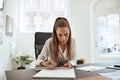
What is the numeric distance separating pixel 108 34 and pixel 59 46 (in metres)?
3.38

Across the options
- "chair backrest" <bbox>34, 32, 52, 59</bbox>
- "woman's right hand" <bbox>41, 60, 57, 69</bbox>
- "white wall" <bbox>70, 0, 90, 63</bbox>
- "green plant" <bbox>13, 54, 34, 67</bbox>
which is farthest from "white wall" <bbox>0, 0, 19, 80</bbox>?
"woman's right hand" <bbox>41, 60, 57, 69</bbox>

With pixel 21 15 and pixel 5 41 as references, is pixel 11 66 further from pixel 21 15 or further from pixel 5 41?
pixel 21 15

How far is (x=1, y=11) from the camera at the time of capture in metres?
2.97

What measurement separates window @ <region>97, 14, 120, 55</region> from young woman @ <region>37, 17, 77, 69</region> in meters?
3.14

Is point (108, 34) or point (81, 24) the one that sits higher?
point (81, 24)

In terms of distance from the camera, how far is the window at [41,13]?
15.0 ft

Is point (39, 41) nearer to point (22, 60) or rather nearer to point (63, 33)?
point (63, 33)

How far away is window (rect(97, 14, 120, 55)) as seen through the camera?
4457mm

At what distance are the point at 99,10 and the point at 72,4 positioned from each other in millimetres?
786

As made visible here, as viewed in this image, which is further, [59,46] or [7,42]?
[7,42]

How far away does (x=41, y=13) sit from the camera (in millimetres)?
4621

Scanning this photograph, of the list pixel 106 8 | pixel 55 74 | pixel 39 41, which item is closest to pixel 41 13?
pixel 106 8

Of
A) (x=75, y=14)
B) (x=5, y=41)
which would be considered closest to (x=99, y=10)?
(x=75, y=14)

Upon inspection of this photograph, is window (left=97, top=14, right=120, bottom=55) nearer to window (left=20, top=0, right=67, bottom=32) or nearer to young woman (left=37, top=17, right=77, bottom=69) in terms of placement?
window (left=20, top=0, right=67, bottom=32)
